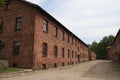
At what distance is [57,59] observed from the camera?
978 inches

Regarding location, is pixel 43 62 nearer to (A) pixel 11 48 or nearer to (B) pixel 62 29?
(A) pixel 11 48

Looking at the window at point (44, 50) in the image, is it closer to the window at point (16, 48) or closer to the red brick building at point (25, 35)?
the red brick building at point (25, 35)

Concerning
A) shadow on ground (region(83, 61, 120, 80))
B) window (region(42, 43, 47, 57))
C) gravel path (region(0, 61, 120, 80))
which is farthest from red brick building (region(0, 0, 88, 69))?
shadow on ground (region(83, 61, 120, 80))

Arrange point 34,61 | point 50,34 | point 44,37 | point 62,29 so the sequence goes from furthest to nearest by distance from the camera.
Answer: point 62,29 → point 50,34 → point 44,37 → point 34,61

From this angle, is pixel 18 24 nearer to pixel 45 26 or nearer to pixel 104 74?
pixel 45 26

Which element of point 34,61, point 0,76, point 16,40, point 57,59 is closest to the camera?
point 0,76

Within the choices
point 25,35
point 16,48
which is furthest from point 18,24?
point 16,48

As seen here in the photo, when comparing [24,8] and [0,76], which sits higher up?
[24,8]

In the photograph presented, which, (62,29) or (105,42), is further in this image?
(105,42)

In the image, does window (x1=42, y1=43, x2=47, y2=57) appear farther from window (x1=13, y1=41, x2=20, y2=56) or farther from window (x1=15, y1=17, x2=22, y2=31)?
window (x1=15, y1=17, x2=22, y2=31)

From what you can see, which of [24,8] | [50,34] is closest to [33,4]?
[24,8]

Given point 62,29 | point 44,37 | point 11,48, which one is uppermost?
point 62,29

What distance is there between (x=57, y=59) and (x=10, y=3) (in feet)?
35.4

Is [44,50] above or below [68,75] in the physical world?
above
